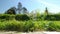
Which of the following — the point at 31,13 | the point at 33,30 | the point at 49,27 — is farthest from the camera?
the point at 31,13

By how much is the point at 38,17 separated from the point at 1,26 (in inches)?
83.2

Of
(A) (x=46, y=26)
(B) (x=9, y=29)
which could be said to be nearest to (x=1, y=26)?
(B) (x=9, y=29)

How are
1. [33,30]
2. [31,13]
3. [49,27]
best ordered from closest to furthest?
[33,30] < [49,27] < [31,13]

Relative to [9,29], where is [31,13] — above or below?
above

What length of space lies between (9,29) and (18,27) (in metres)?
0.44

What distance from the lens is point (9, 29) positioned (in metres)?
7.89

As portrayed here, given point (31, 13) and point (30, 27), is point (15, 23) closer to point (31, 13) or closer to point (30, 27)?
point (30, 27)

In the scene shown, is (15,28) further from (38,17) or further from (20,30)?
(38,17)

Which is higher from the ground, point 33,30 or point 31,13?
point 31,13

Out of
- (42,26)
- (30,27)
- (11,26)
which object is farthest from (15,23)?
(42,26)

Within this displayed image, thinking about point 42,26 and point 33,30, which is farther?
point 42,26

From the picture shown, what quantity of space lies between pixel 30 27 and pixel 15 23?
29.3 inches

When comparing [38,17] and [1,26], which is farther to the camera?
[38,17]

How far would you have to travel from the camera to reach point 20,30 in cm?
761
